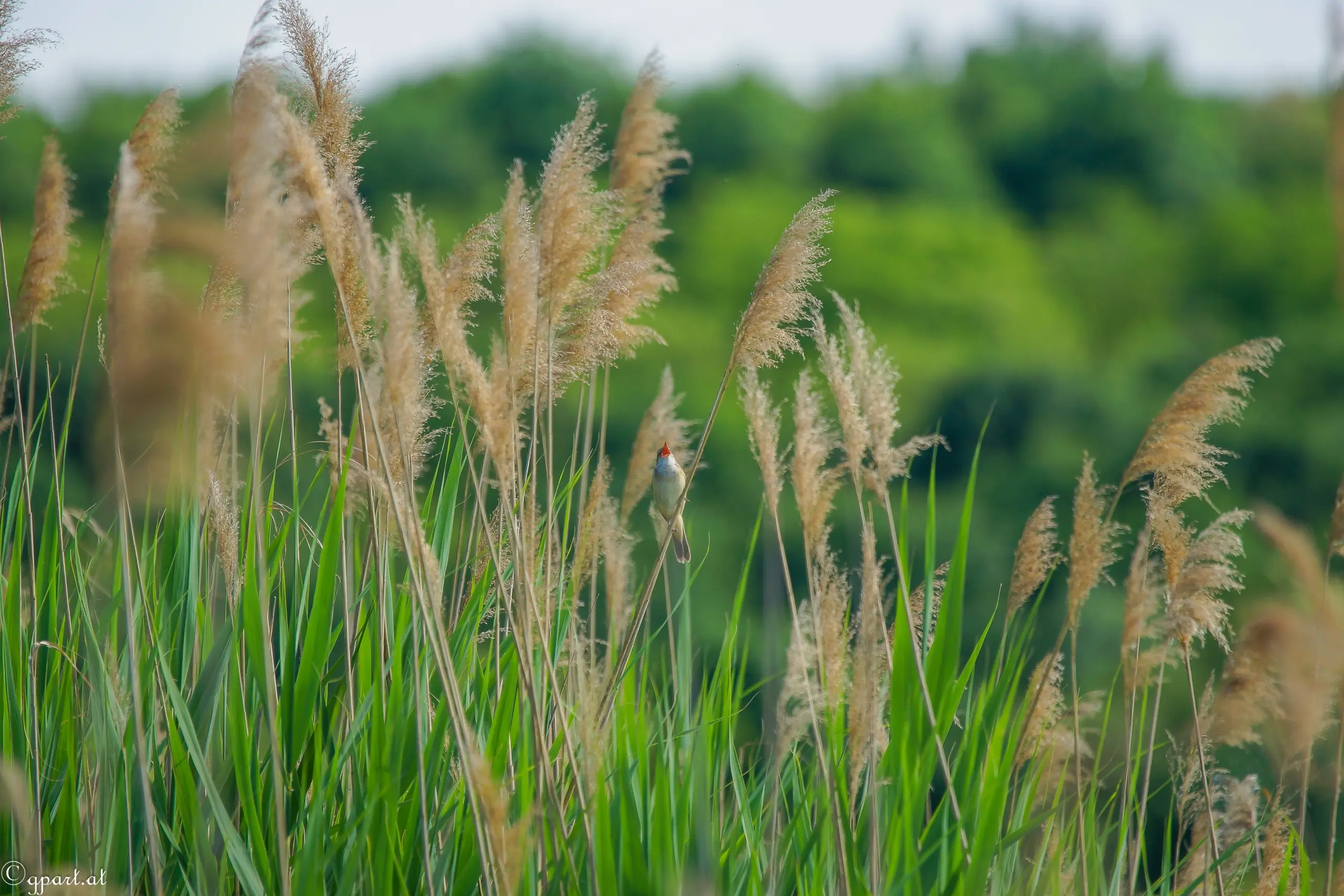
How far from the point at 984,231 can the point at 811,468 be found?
1309 inches

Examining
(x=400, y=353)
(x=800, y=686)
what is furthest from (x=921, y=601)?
(x=400, y=353)

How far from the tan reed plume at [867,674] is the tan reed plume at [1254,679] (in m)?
0.60

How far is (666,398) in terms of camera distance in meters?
2.71

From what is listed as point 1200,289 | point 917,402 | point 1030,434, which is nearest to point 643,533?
point 917,402

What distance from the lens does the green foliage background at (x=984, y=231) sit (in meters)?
18.7

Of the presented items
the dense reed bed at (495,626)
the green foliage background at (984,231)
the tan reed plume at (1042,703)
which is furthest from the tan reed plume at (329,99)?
the green foliage background at (984,231)

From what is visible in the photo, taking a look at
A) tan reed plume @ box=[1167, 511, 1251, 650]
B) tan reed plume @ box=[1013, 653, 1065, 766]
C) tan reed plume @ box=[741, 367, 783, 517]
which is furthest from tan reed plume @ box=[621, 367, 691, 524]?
tan reed plume @ box=[1167, 511, 1251, 650]

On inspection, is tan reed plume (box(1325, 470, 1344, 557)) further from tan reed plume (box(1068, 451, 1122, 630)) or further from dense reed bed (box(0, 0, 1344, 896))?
tan reed plume (box(1068, 451, 1122, 630))

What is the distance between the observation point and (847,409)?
1.93 metres

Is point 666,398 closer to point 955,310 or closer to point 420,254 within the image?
point 420,254

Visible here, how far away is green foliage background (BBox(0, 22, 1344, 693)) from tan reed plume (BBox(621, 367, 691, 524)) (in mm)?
7343

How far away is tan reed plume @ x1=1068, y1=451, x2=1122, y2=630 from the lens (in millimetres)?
1977

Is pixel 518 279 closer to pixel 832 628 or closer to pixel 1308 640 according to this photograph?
pixel 832 628

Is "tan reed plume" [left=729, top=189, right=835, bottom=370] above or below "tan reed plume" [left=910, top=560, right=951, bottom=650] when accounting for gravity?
above
